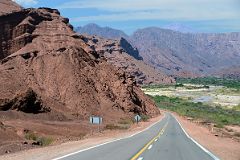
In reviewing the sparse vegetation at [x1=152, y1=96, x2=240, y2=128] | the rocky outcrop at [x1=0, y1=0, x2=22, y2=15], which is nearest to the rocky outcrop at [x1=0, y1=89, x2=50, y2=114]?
the rocky outcrop at [x1=0, y1=0, x2=22, y2=15]

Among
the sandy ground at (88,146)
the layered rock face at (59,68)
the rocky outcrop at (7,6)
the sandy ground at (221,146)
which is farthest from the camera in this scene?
the rocky outcrop at (7,6)

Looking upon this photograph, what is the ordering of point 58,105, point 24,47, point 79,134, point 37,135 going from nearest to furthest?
point 37,135, point 79,134, point 58,105, point 24,47

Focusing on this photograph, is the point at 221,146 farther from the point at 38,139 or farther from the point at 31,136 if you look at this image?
the point at 31,136

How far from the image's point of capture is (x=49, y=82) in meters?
61.4

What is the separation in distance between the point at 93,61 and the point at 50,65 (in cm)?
903

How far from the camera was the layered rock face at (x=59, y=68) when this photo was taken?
58.6 m

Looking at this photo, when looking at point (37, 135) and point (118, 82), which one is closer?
point (37, 135)

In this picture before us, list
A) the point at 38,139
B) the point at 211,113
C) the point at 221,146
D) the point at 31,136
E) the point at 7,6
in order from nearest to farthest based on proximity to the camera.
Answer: the point at 221,146 → the point at 38,139 → the point at 31,136 → the point at 7,6 → the point at 211,113

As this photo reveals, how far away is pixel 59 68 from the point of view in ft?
209

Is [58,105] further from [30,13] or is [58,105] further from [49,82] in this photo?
[30,13]

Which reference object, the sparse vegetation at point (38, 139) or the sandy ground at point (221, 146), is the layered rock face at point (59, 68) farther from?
the sandy ground at point (221, 146)

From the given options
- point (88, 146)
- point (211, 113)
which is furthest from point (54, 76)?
point (211, 113)

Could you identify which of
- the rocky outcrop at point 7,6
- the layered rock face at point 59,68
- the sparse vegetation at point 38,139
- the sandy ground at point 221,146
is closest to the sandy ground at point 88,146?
the sandy ground at point 221,146

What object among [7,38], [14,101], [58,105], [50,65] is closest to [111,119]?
[58,105]
